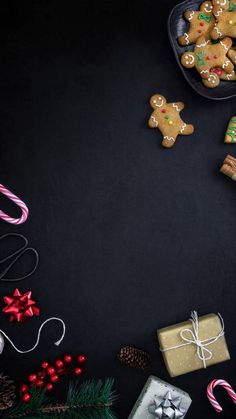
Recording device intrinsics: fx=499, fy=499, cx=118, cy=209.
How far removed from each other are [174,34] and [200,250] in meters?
0.96

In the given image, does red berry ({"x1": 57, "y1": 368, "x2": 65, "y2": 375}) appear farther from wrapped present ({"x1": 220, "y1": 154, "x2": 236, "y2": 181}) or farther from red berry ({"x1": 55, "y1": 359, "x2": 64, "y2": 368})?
wrapped present ({"x1": 220, "y1": 154, "x2": 236, "y2": 181})

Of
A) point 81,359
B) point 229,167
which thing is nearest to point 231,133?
point 229,167

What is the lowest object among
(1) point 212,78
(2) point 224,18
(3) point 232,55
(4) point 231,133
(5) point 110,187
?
(5) point 110,187

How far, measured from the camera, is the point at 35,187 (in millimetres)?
2170

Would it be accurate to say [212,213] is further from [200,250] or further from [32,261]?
[32,261]

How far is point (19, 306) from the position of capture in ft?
6.91

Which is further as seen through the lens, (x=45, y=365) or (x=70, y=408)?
(x=45, y=365)

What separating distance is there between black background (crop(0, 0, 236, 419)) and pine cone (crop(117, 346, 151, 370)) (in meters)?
0.04

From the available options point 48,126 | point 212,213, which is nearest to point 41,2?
point 48,126

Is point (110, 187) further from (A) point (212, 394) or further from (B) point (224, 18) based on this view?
(A) point (212, 394)

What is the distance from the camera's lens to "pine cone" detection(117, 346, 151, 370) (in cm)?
219

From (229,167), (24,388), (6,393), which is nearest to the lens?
(6,393)

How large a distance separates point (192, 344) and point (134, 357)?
26 cm

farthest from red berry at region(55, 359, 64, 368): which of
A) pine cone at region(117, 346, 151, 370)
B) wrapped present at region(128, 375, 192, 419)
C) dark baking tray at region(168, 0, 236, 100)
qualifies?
dark baking tray at region(168, 0, 236, 100)
